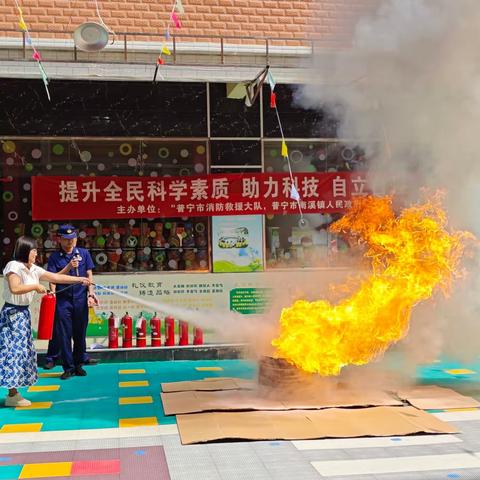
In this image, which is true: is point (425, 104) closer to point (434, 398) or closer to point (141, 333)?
point (434, 398)

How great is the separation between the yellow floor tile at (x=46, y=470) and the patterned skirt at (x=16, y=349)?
1.71 m

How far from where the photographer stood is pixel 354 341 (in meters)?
6.51

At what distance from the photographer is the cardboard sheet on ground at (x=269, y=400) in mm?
6125

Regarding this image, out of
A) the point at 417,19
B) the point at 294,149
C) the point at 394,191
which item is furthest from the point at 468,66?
the point at 294,149

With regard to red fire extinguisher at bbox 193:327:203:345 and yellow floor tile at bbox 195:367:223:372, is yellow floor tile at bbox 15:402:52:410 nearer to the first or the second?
yellow floor tile at bbox 195:367:223:372

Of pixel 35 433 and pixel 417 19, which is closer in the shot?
pixel 35 433

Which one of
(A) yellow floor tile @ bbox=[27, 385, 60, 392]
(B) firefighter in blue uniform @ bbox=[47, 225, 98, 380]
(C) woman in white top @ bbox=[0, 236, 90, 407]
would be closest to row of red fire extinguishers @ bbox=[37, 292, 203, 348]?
(B) firefighter in blue uniform @ bbox=[47, 225, 98, 380]

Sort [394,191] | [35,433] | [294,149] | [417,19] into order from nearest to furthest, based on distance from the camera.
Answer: [35,433], [417,19], [394,191], [294,149]

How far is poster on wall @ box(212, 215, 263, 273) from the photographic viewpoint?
9.92 meters

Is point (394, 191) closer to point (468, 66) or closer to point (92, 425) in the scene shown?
point (468, 66)

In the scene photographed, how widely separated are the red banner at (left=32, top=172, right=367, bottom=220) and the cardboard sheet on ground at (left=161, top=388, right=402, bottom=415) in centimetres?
375

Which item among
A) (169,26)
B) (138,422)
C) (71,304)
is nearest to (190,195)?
(169,26)

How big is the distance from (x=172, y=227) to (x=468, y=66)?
4.88 meters

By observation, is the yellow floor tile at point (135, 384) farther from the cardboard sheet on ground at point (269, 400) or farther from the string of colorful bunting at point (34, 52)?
the string of colorful bunting at point (34, 52)
